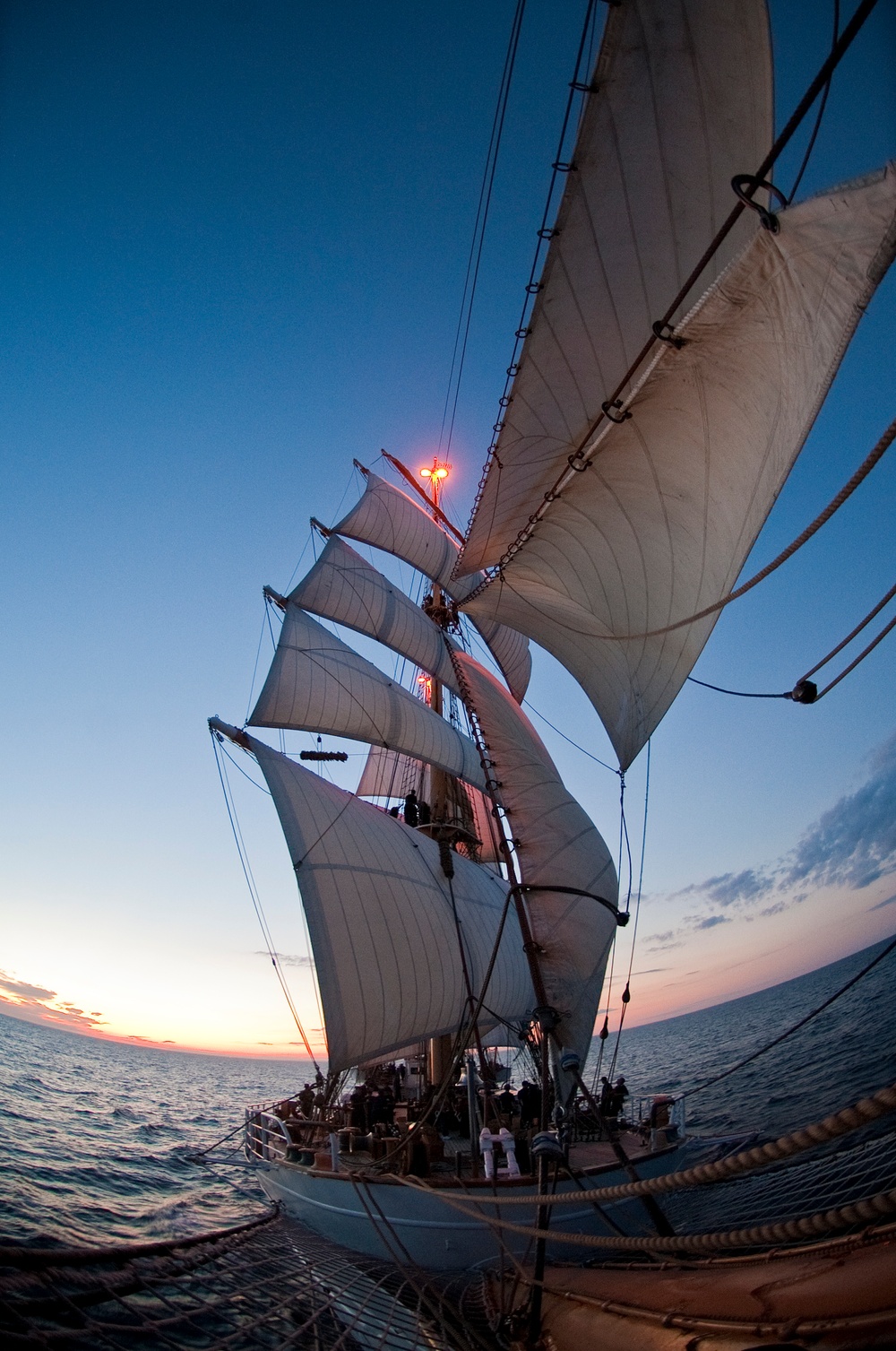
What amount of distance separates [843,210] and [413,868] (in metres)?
14.8

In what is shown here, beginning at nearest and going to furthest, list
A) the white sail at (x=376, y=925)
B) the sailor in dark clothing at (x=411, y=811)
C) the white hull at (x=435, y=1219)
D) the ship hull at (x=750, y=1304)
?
the ship hull at (x=750, y=1304), the white hull at (x=435, y=1219), the white sail at (x=376, y=925), the sailor in dark clothing at (x=411, y=811)

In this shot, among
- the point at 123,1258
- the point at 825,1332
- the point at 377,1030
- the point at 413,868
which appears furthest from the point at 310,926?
the point at 825,1332

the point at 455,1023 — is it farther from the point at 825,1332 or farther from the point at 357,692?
the point at 825,1332

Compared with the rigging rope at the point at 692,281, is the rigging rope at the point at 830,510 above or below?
below

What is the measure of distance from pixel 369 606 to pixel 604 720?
14315 mm

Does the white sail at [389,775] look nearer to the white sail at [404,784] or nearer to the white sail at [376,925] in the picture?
the white sail at [404,784]

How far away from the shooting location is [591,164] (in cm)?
584

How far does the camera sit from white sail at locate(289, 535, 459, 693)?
74.8 ft

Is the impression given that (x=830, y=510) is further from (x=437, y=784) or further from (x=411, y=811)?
(x=437, y=784)

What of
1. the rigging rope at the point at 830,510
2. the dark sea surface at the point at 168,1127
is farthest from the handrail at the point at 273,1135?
the rigging rope at the point at 830,510

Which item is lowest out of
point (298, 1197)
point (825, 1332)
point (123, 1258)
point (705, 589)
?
point (298, 1197)

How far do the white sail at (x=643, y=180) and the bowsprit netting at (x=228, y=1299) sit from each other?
8.50 m

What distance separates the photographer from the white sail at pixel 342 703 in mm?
18312

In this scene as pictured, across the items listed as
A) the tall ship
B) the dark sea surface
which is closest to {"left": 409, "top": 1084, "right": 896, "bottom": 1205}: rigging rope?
the tall ship
